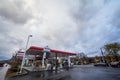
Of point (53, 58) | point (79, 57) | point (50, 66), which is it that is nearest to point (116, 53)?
point (79, 57)

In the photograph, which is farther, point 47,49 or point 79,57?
point 79,57

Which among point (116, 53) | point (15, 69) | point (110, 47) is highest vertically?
point (110, 47)

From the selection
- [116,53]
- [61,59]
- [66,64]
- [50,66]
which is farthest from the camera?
[116,53]

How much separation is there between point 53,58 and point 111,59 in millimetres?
32078

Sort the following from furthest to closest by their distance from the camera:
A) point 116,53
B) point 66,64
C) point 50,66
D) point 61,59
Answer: point 116,53 < point 61,59 < point 66,64 < point 50,66

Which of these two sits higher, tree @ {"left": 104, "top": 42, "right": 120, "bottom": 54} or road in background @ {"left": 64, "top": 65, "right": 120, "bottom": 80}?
tree @ {"left": 104, "top": 42, "right": 120, "bottom": 54}

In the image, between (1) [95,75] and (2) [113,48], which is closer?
(1) [95,75]

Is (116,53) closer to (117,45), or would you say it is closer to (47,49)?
(117,45)

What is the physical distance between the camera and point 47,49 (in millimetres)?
18766

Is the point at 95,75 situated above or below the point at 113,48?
below

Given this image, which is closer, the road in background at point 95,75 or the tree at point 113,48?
the road in background at point 95,75

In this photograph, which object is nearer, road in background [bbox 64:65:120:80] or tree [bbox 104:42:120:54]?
road in background [bbox 64:65:120:80]

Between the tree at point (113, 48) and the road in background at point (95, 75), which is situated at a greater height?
the tree at point (113, 48)

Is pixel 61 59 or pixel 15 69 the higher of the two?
pixel 61 59
